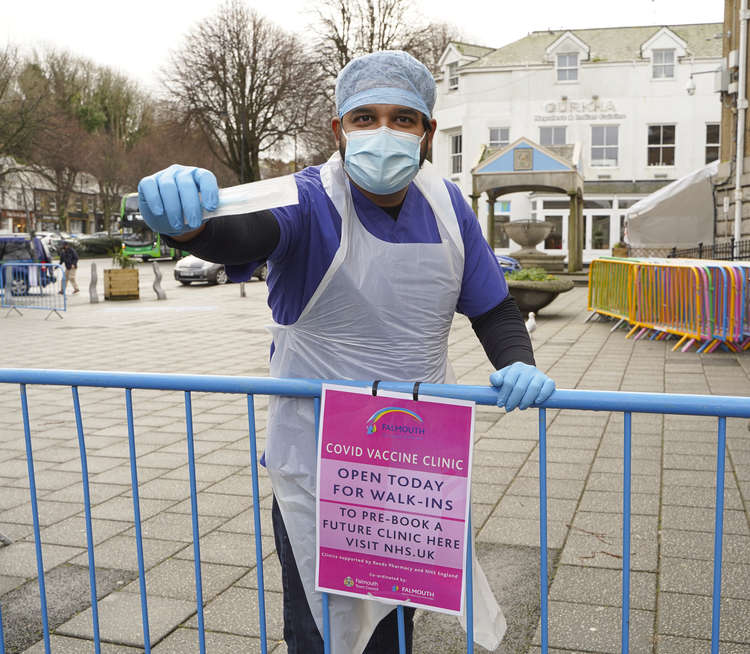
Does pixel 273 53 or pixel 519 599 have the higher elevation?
pixel 273 53

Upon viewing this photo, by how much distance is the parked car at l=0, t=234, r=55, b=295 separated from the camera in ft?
60.8

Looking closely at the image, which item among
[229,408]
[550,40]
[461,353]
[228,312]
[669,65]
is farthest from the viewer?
[550,40]

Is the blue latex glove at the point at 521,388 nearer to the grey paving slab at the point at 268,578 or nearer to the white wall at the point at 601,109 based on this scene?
the grey paving slab at the point at 268,578

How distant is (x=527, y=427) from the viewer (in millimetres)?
6156

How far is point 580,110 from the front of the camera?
35.3 meters

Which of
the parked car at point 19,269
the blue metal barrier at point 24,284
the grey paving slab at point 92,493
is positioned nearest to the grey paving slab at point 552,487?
the grey paving slab at point 92,493

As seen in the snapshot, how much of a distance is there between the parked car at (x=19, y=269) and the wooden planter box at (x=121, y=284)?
1614mm

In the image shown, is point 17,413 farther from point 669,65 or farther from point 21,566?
point 669,65

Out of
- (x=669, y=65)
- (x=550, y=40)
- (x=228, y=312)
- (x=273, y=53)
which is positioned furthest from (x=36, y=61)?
(x=228, y=312)

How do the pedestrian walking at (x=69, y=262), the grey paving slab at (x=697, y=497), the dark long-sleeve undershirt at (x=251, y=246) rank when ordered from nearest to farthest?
the dark long-sleeve undershirt at (x=251, y=246) → the grey paving slab at (x=697, y=497) → the pedestrian walking at (x=69, y=262)

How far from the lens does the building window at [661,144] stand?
3472cm

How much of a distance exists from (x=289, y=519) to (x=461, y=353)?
340 inches

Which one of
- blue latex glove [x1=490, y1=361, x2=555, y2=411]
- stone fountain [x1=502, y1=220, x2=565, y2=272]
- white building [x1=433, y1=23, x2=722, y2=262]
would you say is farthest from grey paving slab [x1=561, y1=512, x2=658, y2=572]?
white building [x1=433, y1=23, x2=722, y2=262]

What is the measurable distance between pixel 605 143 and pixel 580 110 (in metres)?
1.84
